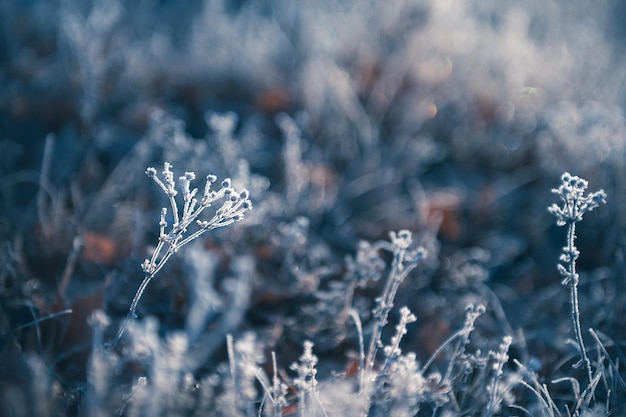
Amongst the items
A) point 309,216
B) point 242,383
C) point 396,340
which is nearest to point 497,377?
point 396,340

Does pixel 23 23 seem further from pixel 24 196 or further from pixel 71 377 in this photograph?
pixel 71 377

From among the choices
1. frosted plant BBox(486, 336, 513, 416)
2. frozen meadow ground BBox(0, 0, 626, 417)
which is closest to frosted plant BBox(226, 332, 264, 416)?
frozen meadow ground BBox(0, 0, 626, 417)

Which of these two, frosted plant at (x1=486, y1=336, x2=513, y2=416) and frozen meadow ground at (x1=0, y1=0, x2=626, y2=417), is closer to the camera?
frosted plant at (x1=486, y1=336, x2=513, y2=416)

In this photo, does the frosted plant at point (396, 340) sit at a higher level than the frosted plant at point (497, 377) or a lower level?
higher

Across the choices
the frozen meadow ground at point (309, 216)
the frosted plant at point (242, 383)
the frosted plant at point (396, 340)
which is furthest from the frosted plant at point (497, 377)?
the frosted plant at point (242, 383)

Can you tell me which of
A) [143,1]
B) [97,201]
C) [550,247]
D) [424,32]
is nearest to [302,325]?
[97,201]

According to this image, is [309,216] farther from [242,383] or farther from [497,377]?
[497,377]

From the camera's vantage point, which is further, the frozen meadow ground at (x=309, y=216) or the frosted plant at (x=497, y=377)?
the frozen meadow ground at (x=309, y=216)

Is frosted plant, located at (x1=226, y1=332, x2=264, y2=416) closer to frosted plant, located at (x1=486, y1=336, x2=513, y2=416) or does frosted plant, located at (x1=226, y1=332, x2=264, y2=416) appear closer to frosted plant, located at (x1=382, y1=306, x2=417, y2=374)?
frosted plant, located at (x1=382, y1=306, x2=417, y2=374)

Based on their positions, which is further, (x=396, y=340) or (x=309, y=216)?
(x=309, y=216)

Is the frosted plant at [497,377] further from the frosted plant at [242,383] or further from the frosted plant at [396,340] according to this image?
the frosted plant at [242,383]

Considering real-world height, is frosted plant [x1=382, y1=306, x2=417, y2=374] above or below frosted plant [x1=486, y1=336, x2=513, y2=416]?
above

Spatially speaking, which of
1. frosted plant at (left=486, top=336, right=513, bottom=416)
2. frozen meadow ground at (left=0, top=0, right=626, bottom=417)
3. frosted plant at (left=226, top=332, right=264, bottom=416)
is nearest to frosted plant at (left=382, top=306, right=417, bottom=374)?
frozen meadow ground at (left=0, top=0, right=626, bottom=417)
